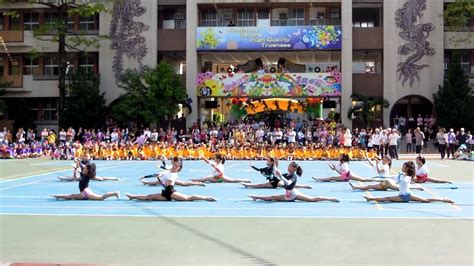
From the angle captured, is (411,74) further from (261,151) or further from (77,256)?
(77,256)

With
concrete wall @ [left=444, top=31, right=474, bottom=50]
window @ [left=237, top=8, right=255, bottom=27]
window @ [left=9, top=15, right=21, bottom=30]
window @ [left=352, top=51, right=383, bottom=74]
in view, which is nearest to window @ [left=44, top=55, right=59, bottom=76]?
window @ [left=9, top=15, right=21, bottom=30]

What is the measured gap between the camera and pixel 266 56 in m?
50.1

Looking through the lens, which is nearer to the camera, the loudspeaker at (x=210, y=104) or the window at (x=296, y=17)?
the loudspeaker at (x=210, y=104)

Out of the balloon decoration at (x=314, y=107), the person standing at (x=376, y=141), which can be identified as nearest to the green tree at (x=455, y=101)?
the balloon decoration at (x=314, y=107)

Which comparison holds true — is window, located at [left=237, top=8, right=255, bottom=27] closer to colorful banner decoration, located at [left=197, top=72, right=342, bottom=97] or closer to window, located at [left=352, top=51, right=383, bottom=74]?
colorful banner decoration, located at [left=197, top=72, right=342, bottom=97]

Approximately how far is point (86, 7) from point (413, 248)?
124 ft

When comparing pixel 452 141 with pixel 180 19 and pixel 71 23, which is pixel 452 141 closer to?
pixel 180 19

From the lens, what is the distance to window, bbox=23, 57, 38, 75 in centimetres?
4938

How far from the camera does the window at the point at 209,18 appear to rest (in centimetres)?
4681

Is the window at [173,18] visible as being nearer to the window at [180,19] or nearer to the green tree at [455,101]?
the window at [180,19]

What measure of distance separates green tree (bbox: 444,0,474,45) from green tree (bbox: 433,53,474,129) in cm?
235

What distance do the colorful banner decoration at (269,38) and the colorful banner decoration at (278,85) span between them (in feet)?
6.85

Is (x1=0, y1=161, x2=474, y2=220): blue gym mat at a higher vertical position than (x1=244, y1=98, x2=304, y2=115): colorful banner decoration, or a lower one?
lower

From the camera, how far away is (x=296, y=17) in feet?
153
